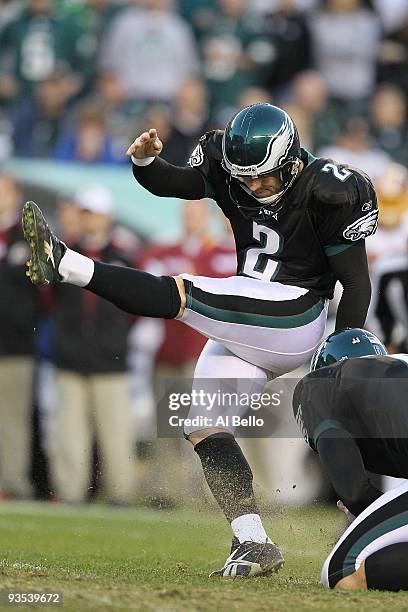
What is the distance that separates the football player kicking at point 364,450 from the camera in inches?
205

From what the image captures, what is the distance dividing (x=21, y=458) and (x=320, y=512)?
3.13 m

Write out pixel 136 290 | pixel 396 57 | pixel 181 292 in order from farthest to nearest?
1. pixel 396 57
2. pixel 181 292
3. pixel 136 290

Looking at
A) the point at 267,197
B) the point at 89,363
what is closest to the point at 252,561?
the point at 267,197

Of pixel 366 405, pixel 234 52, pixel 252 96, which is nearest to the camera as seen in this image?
pixel 366 405

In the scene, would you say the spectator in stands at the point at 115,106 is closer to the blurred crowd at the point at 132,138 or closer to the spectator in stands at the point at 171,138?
the blurred crowd at the point at 132,138

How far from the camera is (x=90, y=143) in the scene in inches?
433

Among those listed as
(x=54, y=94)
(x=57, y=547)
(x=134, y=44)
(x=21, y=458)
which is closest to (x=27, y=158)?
(x=54, y=94)

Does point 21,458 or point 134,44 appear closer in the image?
point 21,458

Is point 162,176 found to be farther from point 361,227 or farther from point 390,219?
point 390,219

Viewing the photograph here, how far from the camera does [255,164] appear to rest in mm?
5891

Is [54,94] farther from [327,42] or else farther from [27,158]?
[327,42]

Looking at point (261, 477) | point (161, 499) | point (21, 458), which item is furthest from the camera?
point (21, 458)

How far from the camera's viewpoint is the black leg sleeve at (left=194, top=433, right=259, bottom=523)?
19.8ft

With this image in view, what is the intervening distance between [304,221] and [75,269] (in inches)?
46.4
